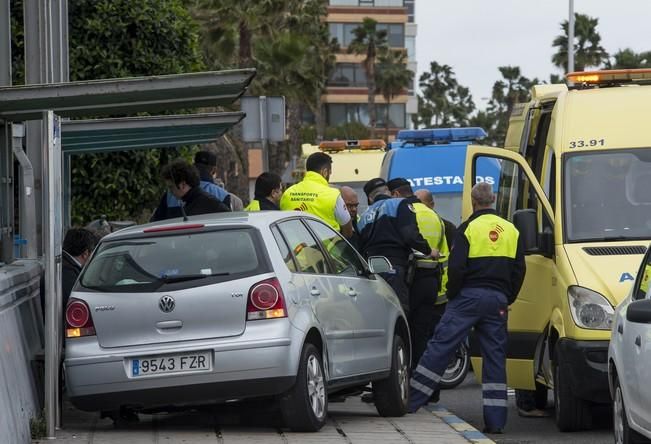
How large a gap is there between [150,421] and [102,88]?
263cm

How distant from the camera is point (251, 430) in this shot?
1043 cm

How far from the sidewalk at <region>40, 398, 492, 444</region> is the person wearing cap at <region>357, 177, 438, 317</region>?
6.14 feet

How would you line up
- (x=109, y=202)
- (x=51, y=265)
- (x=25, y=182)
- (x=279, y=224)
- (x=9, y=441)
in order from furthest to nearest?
(x=109, y=202)
(x=25, y=182)
(x=279, y=224)
(x=51, y=265)
(x=9, y=441)

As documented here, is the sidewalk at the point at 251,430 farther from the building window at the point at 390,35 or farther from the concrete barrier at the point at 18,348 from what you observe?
the building window at the point at 390,35

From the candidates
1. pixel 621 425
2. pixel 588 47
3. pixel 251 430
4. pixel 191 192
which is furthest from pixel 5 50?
pixel 588 47

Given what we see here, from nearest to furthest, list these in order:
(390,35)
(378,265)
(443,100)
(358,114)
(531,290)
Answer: (378,265), (531,290), (358,114), (390,35), (443,100)

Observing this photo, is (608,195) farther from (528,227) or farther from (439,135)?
(439,135)

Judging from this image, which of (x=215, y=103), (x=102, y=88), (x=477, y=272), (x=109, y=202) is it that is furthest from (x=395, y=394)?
(x=109, y=202)

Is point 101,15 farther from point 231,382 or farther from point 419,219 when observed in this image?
point 231,382

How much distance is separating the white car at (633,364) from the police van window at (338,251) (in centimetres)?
264

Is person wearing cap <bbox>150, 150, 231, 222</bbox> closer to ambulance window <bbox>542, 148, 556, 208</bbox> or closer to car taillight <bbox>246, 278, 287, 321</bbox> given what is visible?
ambulance window <bbox>542, 148, 556, 208</bbox>

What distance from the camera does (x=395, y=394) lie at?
12031 millimetres

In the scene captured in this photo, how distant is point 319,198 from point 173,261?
374 cm

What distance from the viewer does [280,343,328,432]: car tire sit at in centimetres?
1011
